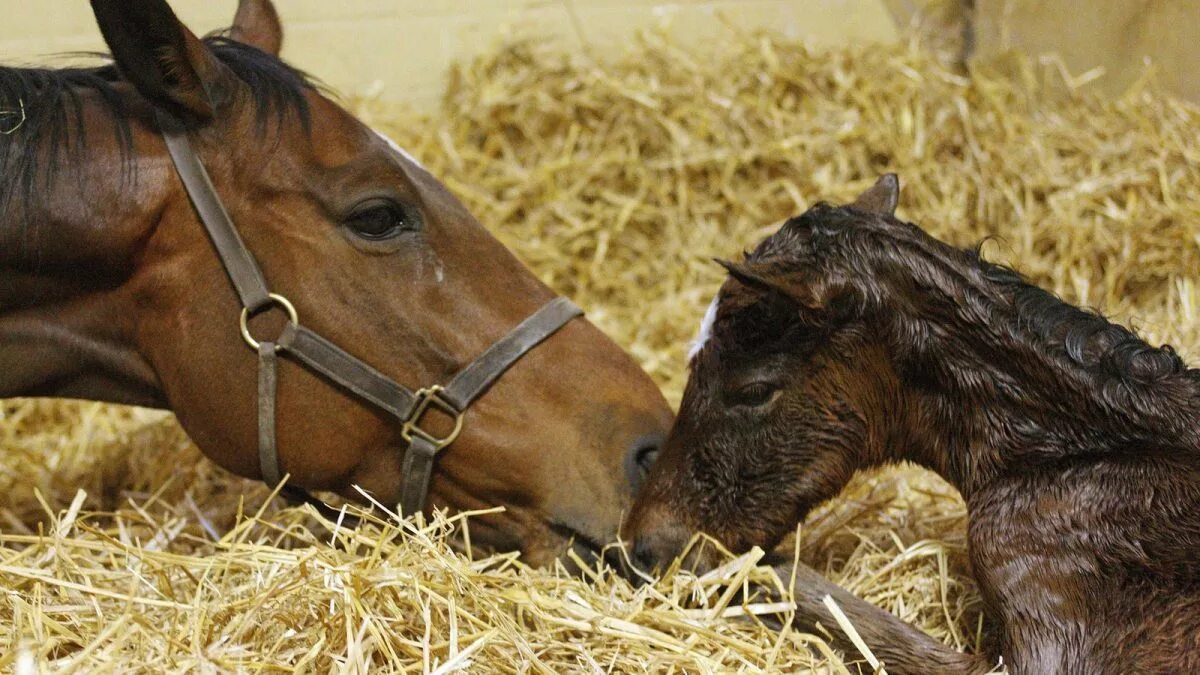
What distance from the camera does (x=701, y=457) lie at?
6.88 ft

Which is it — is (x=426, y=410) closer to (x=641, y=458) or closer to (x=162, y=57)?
(x=641, y=458)

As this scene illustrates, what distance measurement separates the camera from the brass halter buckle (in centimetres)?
214

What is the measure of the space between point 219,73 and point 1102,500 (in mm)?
1807

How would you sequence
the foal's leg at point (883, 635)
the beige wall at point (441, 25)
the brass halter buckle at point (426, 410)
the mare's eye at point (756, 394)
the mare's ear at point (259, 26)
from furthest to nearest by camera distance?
the beige wall at point (441, 25) → the mare's ear at point (259, 26) → the brass halter buckle at point (426, 410) → the mare's eye at point (756, 394) → the foal's leg at point (883, 635)

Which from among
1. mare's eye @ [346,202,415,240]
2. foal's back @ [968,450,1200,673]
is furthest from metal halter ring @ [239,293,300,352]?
foal's back @ [968,450,1200,673]

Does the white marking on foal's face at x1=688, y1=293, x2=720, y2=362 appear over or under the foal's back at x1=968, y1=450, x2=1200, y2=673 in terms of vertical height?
over

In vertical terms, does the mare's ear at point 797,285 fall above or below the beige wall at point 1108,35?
below

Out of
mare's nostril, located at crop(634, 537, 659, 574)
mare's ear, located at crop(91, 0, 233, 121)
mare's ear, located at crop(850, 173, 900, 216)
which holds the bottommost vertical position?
mare's nostril, located at crop(634, 537, 659, 574)

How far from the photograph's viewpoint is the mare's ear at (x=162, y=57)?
6.40ft

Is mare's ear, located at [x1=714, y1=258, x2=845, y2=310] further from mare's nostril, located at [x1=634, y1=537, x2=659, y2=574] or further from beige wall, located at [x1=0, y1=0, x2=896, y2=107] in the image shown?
beige wall, located at [x1=0, y1=0, x2=896, y2=107]

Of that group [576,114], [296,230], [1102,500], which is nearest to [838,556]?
[1102,500]

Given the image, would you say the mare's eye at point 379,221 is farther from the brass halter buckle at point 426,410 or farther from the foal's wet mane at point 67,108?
the brass halter buckle at point 426,410

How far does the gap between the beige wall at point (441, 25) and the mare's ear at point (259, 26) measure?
75.7 inches

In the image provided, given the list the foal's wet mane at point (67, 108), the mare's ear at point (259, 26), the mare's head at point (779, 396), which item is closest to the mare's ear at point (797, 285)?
the mare's head at point (779, 396)
